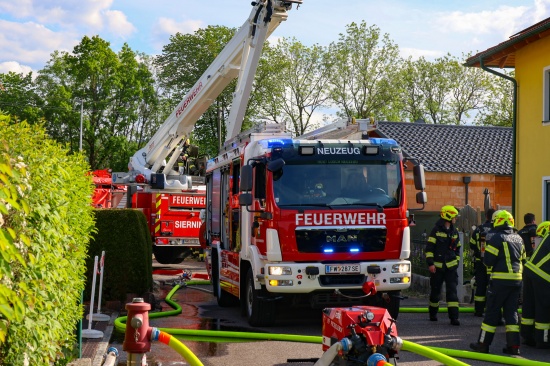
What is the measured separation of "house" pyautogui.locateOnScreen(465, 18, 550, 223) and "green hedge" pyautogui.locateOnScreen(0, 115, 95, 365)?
12.0 meters

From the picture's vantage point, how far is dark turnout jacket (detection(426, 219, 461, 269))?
12.5 metres

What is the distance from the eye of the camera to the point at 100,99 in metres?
58.6

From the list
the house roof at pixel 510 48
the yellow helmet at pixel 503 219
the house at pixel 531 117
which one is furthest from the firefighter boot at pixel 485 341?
the house roof at pixel 510 48

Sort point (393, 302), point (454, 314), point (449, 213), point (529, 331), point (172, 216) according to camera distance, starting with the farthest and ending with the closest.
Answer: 1. point (172, 216)
2. point (449, 213)
3. point (454, 314)
4. point (393, 302)
5. point (529, 331)

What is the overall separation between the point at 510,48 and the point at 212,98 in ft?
24.5

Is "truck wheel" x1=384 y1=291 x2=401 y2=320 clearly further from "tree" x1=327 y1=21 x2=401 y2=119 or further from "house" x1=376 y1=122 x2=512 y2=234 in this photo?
"tree" x1=327 y1=21 x2=401 y2=119

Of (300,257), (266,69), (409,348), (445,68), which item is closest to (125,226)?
(300,257)

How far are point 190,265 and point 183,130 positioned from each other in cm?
455

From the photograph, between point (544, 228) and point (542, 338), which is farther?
point (544, 228)

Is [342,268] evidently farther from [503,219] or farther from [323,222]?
[503,219]

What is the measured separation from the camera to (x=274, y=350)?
392 inches

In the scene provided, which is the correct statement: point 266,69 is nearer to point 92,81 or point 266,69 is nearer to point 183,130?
point 92,81

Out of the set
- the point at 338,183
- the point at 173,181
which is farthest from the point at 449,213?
the point at 173,181

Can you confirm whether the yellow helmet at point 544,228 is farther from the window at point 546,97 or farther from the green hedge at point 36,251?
the window at point 546,97
